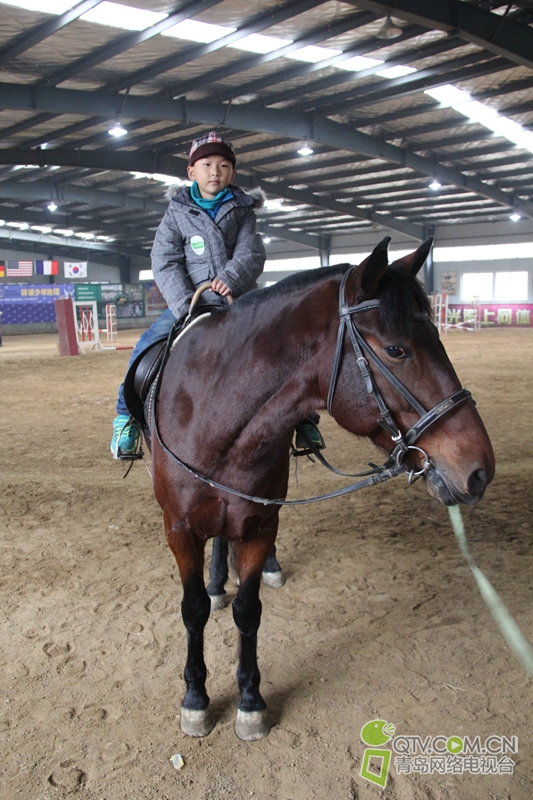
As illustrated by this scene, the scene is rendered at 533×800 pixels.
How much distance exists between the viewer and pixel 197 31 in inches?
329

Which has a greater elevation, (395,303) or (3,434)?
Answer: (395,303)

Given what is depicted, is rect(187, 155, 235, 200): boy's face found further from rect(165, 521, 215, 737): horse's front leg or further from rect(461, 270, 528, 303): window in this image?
rect(461, 270, 528, 303): window

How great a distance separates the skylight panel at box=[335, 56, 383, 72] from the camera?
9680mm

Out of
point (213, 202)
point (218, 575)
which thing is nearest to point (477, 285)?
point (218, 575)

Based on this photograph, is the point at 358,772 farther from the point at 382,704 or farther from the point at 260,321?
the point at 260,321

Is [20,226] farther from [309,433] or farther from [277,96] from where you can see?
[309,433]

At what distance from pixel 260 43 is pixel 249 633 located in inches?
365

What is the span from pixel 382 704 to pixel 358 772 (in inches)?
15.4

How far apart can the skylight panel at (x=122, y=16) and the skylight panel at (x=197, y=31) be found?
0.36 m

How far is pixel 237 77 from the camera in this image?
10.3 meters

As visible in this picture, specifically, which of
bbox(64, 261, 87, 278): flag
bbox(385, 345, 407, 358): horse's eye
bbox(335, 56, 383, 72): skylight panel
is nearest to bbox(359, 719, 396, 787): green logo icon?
bbox(385, 345, 407, 358): horse's eye

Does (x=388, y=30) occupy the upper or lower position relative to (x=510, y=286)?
upper

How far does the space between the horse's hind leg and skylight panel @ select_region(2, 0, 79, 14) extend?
7.34 metres

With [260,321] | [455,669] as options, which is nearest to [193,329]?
[260,321]
